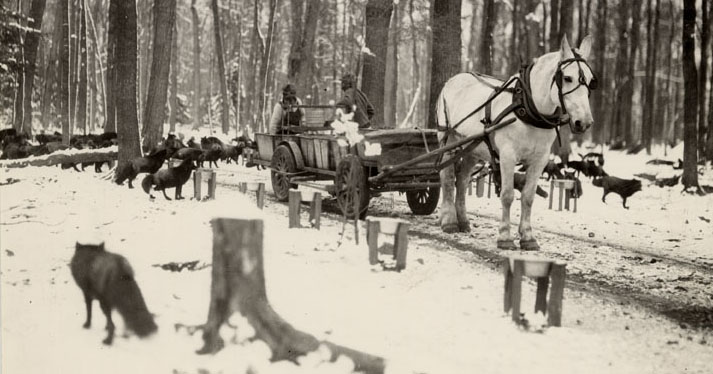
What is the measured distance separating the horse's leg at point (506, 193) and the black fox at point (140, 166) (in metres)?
5.94

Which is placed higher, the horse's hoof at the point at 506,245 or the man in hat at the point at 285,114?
the man in hat at the point at 285,114

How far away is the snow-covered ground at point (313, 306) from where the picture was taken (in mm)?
3865

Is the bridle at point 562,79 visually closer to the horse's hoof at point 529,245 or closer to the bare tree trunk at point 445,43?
the horse's hoof at point 529,245

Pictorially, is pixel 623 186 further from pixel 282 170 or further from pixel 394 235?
pixel 394 235

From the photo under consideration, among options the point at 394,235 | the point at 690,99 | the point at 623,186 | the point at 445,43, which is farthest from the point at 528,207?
the point at 690,99

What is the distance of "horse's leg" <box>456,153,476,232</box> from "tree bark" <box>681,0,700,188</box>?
8082 mm

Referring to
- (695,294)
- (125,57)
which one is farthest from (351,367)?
(125,57)

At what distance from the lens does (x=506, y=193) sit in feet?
26.9

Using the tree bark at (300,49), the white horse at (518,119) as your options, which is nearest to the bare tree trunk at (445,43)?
the white horse at (518,119)

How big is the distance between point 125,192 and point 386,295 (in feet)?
19.7

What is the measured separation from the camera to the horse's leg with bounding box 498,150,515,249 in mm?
8055

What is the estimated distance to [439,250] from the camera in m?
7.84

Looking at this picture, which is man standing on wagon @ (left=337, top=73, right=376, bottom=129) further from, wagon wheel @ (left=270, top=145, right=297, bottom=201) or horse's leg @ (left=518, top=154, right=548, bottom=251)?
horse's leg @ (left=518, top=154, right=548, bottom=251)

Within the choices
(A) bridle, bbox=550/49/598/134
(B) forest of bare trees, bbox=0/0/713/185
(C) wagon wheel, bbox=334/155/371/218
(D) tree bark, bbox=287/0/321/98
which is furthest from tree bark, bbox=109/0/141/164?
(D) tree bark, bbox=287/0/321/98
